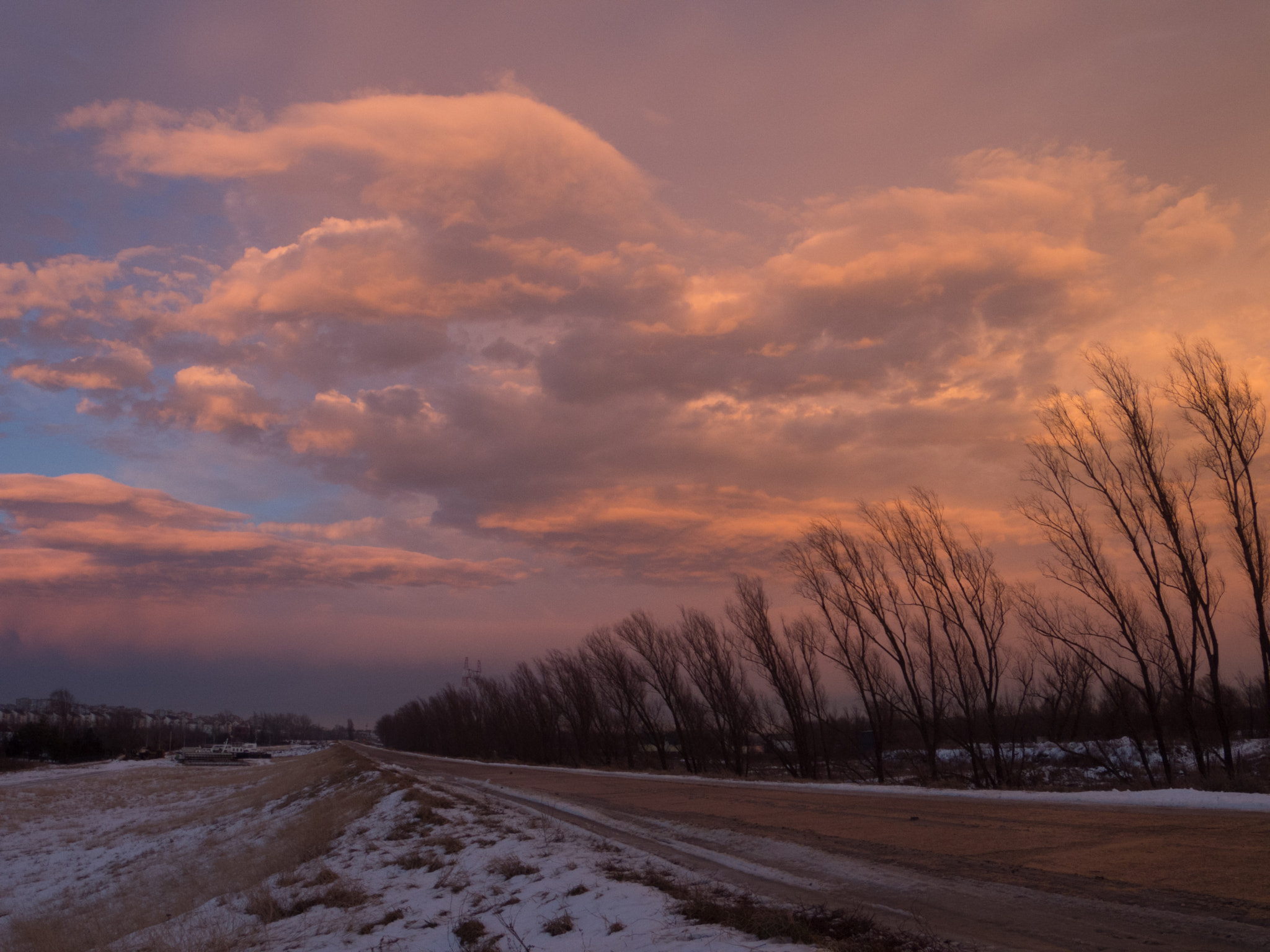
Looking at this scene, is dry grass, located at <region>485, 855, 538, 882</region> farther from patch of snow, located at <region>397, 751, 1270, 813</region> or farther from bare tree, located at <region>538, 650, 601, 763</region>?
bare tree, located at <region>538, 650, 601, 763</region>

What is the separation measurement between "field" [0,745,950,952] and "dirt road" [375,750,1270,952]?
79 centimetres

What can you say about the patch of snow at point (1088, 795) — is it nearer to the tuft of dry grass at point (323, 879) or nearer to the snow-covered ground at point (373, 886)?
the snow-covered ground at point (373, 886)

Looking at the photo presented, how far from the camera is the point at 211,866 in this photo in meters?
22.3

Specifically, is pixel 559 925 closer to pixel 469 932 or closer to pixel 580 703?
pixel 469 932

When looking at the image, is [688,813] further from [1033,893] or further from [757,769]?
[757,769]

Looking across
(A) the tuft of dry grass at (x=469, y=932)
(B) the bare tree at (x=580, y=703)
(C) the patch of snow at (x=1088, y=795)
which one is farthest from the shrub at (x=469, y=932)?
(B) the bare tree at (x=580, y=703)

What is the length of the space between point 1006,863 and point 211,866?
22739 millimetres

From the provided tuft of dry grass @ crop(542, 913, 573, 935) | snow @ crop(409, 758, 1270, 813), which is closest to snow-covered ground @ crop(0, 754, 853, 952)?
tuft of dry grass @ crop(542, 913, 573, 935)

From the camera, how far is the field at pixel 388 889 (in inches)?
292

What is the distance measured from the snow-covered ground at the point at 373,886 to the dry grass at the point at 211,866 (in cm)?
12

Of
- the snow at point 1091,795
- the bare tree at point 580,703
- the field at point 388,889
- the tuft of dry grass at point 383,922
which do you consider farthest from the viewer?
the bare tree at point 580,703

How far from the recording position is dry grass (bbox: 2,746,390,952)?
1639 centimetres

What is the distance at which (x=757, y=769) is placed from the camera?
171 feet

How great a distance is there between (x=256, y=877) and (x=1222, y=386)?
30320 millimetres
